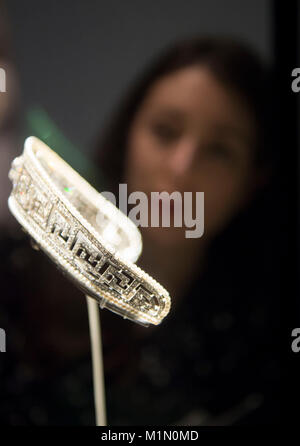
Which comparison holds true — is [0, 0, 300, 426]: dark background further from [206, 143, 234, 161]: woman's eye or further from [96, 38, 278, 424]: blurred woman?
[206, 143, 234, 161]: woman's eye

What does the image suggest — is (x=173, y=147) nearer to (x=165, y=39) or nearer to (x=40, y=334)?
(x=165, y=39)

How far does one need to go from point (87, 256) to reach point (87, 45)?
0.89 ft

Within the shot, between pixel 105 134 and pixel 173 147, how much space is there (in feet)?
0.28

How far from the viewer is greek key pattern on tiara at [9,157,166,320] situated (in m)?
0.36

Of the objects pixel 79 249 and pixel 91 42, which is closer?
pixel 79 249

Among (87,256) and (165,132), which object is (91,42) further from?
(87,256)

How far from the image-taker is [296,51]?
53 cm

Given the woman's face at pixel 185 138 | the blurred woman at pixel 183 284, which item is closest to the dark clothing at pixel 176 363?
the blurred woman at pixel 183 284

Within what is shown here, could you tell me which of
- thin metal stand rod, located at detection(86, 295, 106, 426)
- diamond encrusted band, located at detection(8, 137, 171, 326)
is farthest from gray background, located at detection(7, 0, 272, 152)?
thin metal stand rod, located at detection(86, 295, 106, 426)

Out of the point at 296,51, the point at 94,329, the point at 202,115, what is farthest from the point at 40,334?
the point at 296,51

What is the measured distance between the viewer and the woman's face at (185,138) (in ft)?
1.65

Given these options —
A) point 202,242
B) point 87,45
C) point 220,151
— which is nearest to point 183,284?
point 202,242

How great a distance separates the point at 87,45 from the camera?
0.49 meters

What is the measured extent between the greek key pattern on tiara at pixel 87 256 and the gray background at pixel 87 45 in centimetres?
14
